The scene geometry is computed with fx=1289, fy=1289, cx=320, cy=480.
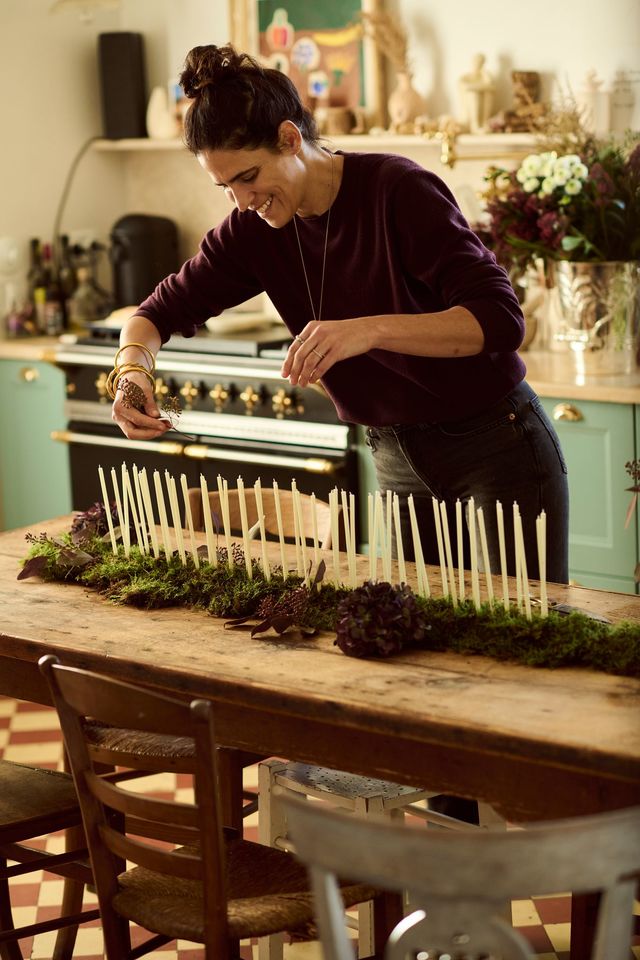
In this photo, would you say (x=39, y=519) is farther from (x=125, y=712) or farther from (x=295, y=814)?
(x=295, y=814)

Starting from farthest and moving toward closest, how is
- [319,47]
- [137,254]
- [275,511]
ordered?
[137,254]
[319,47]
[275,511]

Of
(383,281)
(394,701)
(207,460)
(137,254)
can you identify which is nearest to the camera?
(394,701)

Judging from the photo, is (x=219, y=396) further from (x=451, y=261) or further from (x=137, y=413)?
(x=451, y=261)

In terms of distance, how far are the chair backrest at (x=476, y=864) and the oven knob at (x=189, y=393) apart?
3015 mm

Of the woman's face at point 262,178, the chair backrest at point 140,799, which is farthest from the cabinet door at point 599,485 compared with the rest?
the chair backrest at point 140,799

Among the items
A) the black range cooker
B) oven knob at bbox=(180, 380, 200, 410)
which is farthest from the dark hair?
oven knob at bbox=(180, 380, 200, 410)

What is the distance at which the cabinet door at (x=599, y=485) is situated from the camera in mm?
3484

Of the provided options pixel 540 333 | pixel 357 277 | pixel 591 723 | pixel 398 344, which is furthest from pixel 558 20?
pixel 591 723

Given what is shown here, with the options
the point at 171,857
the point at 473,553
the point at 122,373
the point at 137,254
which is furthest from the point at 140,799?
the point at 137,254

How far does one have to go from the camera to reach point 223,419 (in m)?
4.15

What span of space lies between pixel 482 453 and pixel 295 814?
50.7 inches

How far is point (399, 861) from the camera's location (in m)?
1.22

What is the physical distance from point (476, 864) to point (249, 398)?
9.68ft

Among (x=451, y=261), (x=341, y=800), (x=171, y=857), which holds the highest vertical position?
(x=451, y=261)
